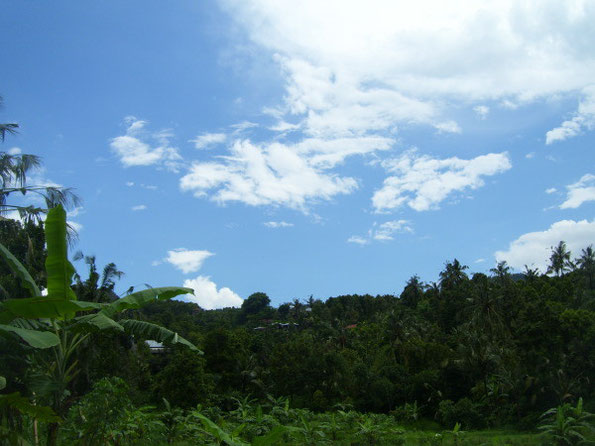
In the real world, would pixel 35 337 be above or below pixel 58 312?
below

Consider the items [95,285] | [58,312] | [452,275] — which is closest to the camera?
[58,312]

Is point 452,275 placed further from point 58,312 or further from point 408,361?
point 58,312

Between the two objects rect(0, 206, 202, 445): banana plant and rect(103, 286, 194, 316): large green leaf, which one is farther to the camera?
rect(103, 286, 194, 316): large green leaf

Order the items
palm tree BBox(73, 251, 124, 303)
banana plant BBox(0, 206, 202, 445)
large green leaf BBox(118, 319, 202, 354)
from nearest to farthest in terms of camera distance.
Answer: banana plant BBox(0, 206, 202, 445) < large green leaf BBox(118, 319, 202, 354) < palm tree BBox(73, 251, 124, 303)

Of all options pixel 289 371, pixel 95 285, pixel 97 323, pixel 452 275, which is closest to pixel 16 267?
pixel 97 323

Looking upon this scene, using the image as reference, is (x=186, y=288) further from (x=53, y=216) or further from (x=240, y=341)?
(x=240, y=341)

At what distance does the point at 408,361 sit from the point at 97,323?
106ft

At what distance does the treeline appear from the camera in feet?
92.3

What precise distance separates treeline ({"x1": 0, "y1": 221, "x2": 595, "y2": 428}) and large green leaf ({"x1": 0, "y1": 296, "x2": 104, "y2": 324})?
313 inches

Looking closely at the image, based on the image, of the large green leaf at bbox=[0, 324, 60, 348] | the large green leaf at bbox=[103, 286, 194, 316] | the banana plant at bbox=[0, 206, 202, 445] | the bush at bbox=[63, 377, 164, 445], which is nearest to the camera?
the large green leaf at bbox=[0, 324, 60, 348]

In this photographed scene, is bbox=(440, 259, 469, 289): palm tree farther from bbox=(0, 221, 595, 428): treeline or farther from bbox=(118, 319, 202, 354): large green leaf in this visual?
bbox=(118, 319, 202, 354): large green leaf

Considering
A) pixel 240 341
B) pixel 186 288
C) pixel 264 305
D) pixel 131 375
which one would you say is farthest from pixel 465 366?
pixel 264 305

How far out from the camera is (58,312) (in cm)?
799

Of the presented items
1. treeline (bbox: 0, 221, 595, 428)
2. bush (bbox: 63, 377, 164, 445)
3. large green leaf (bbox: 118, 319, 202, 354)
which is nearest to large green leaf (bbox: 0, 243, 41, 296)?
large green leaf (bbox: 118, 319, 202, 354)
